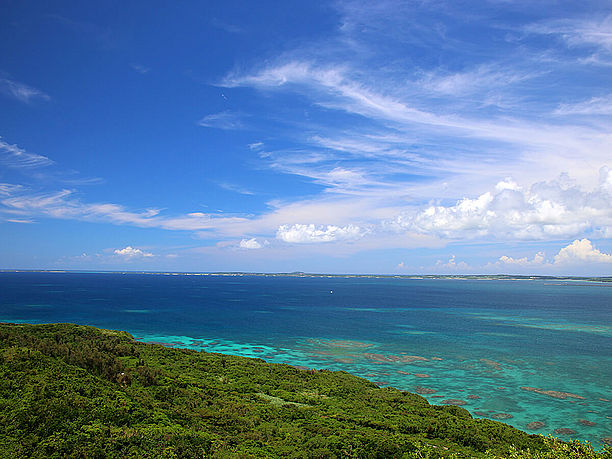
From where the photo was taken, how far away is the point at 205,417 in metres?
28.0

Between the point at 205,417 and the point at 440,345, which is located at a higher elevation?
the point at 205,417

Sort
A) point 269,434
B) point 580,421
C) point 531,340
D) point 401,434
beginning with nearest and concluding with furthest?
point 269,434, point 401,434, point 580,421, point 531,340

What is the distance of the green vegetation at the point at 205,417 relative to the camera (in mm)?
20125

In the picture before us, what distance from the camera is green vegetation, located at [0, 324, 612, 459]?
20.1 m

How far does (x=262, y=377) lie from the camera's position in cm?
4381

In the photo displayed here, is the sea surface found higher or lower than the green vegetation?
lower

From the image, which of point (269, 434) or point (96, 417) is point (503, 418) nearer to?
point (269, 434)

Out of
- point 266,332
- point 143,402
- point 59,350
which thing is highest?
point 59,350

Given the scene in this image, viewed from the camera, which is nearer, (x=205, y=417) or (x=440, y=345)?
(x=205, y=417)

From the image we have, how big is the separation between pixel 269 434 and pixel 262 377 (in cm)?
1789

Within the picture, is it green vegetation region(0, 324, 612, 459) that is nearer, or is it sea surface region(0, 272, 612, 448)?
green vegetation region(0, 324, 612, 459)

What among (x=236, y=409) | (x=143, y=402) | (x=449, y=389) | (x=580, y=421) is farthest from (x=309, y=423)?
(x=580, y=421)

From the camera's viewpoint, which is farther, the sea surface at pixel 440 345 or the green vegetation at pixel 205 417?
the sea surface at pixel 440 345

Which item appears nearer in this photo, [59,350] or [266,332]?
[59,350]
